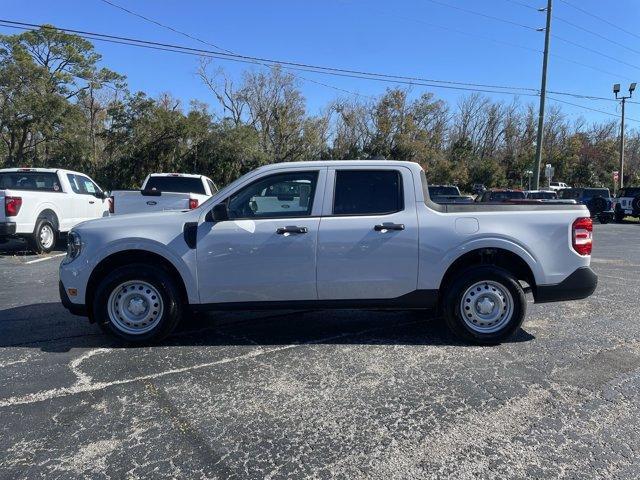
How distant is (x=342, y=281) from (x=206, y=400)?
1.73 metres

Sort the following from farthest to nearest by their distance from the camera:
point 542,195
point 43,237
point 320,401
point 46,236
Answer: point 542,195
point 46,236
point 43,237
point 320,401

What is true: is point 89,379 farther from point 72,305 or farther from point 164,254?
point 164,254

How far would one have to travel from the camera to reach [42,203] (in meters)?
11.6

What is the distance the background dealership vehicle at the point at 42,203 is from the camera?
1086 cm

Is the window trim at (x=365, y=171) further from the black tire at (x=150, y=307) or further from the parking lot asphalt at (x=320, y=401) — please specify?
the black tire at (x=150, y=307)

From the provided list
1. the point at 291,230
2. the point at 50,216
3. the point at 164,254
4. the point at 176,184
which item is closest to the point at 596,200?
the point at 176,184

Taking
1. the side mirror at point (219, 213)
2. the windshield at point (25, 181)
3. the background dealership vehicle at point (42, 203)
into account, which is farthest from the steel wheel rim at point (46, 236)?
the side mirror at point (219, 213)

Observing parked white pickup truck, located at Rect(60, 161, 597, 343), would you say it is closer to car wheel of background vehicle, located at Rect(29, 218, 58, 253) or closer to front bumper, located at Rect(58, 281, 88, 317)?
front bumper, located at Rect(58, 281, 88, 317)

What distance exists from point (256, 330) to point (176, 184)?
25.5ft

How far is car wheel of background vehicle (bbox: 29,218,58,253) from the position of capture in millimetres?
11344

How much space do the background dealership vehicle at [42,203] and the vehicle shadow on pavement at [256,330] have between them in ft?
16.3

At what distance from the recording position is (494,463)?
123 inches

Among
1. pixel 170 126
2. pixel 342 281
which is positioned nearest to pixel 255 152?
pixel 170 126

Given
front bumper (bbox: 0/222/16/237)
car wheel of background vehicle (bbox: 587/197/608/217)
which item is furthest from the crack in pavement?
car wheel of background vehicle (bbox: 587/197/608/217)
